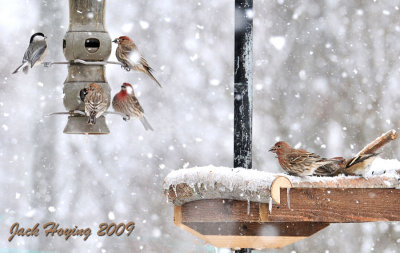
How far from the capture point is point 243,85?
11.0ft

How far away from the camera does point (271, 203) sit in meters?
3.00

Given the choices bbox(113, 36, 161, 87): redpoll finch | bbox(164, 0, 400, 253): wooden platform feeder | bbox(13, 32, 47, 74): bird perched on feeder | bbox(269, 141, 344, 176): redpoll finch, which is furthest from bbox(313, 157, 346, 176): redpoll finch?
bbox(13, 32, 47, 74): bird perched on feeder

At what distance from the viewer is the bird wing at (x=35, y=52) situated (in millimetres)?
6732

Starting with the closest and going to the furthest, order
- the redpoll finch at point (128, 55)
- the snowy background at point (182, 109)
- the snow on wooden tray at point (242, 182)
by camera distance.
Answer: the snow on wooden tray at point (242, 182) → the redpoll finch at point (128, 55) → the snowy background at point (182, 109)

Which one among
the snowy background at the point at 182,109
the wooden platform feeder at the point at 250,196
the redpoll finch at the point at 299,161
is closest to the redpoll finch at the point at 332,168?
the redpoll finch at the point at 299,161

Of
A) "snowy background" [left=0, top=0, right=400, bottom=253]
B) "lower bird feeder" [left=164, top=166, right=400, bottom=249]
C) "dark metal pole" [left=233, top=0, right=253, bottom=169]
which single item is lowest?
"lower bird feeder" [left=164, top=166, right=400, bottom=249]

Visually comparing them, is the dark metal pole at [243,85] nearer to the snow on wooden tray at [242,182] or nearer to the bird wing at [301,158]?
the snow on wooden tray at [242,182]

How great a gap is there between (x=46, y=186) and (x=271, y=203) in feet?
30.8

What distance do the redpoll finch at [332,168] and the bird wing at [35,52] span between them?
3.77 m

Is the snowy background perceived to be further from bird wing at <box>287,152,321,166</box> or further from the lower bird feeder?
the lower bird feeder

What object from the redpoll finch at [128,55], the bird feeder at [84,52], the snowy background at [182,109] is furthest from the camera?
the snowy background at [182,109]

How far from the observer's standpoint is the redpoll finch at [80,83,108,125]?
5836 millimetres

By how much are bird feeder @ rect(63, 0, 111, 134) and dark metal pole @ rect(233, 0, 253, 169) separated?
9.32 feet

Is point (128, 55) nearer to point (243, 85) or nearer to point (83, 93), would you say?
point (83, 93)
